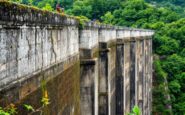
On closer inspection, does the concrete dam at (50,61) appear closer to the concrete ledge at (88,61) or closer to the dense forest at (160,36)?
the concrete ledge at (88,61)

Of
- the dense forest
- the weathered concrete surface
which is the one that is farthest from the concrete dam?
the dense forest

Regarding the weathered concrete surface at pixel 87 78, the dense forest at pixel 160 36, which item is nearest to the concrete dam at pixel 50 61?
the weathered concrete surface at pixel 87 78

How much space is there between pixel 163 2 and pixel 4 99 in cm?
8892

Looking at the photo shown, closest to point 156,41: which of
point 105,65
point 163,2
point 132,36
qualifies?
point 132,36

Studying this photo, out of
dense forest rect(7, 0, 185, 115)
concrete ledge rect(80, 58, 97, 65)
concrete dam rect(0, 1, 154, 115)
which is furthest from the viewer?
dense forest rect(7, 0, 185, 115)

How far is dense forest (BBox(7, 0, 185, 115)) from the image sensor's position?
35.7 metres

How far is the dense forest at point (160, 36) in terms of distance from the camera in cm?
3569

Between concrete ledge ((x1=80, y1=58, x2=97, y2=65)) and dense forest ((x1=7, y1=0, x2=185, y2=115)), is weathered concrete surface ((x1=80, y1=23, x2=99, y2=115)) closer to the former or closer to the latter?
concrete ledge ((x1=80, y1=58, x2=97, y2=65))

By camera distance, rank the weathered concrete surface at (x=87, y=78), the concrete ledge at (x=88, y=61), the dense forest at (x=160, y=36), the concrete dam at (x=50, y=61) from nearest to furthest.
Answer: the concrete dam at (x=50, y=61) → the concrete ledge at (x=88, y=61) → the weathered concrete surface at (x=87, y=78) → the dense forest at (x=160, y=36)

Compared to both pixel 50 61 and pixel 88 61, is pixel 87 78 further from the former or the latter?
pixel 50 61

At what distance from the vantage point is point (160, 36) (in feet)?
147

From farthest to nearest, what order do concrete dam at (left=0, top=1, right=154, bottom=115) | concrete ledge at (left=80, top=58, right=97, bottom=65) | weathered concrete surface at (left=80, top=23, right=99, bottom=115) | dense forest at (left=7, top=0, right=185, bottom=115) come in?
dense forest at (left=7, top=0, right=185, bottom=115)
weathered concrete surface at (left=80, top=23, right=99, bottom=115)
concrete ledge at (left=80, top=58, right=97, bottom=65)
concrete dam at (left=0, top=1, right=154, bottom=115)

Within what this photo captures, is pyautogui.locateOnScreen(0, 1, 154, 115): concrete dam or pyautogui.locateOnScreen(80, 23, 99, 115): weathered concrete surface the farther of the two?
pyautogui.locateOnScreen(80, 23, 99, 115): weathered concrete surface

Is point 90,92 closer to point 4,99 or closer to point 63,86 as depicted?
point 63,86
